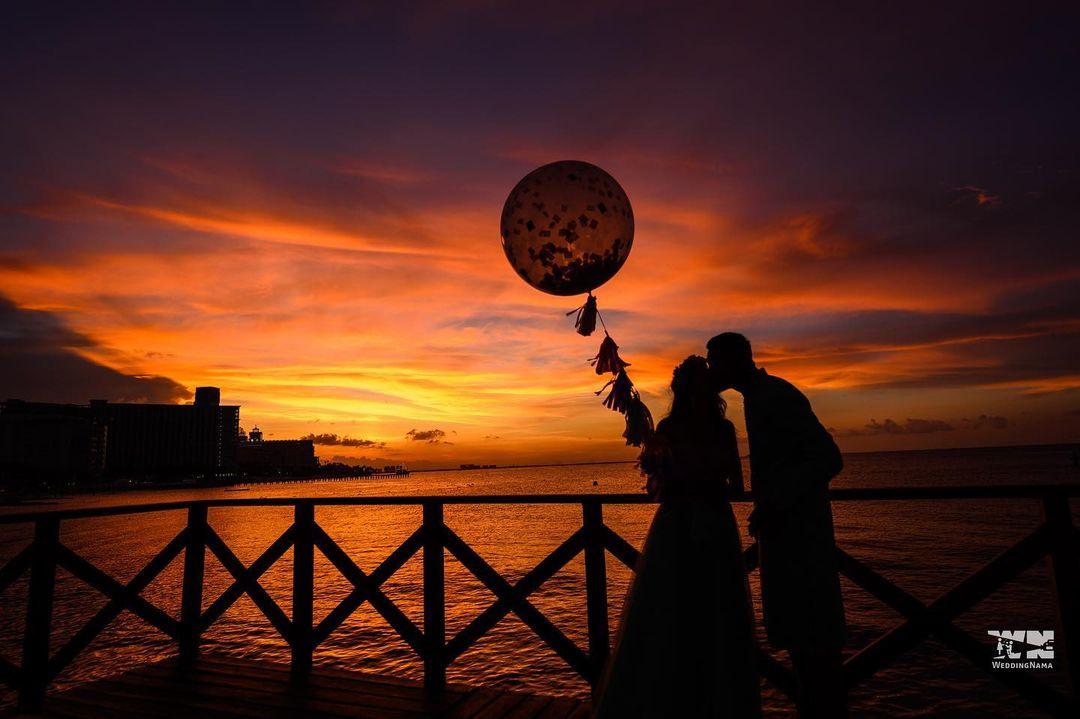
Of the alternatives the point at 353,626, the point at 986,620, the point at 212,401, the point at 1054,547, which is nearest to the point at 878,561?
the point at 986,620

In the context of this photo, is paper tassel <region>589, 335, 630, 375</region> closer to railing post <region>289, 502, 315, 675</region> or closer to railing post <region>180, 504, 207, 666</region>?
railing post <region>289, 502, 315, 675</region>

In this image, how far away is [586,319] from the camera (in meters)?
3.16

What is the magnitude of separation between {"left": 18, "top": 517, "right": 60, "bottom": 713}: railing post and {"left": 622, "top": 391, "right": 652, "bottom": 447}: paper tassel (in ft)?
14.0

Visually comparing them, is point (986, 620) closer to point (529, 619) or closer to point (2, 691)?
point (529, 619)

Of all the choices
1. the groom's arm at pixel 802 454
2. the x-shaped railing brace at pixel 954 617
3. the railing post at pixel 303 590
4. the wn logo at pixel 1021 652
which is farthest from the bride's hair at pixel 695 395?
the railing post at pixel 303 590

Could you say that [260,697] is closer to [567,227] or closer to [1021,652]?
[567,227]

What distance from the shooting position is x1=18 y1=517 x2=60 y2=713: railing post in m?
4.04

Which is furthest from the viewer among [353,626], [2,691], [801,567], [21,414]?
[21,414]

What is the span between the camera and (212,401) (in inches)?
7500

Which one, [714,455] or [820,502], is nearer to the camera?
[820,502]

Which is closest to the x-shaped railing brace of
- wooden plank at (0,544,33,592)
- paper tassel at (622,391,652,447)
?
paper tassel at (622,391,652,447)

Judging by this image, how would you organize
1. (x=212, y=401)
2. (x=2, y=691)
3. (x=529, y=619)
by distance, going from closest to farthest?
(x=529, y=619) < (x=2, y=691) < (x=212, y=401)

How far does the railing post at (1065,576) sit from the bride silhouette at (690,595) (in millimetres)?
1898

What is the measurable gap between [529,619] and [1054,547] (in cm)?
330
